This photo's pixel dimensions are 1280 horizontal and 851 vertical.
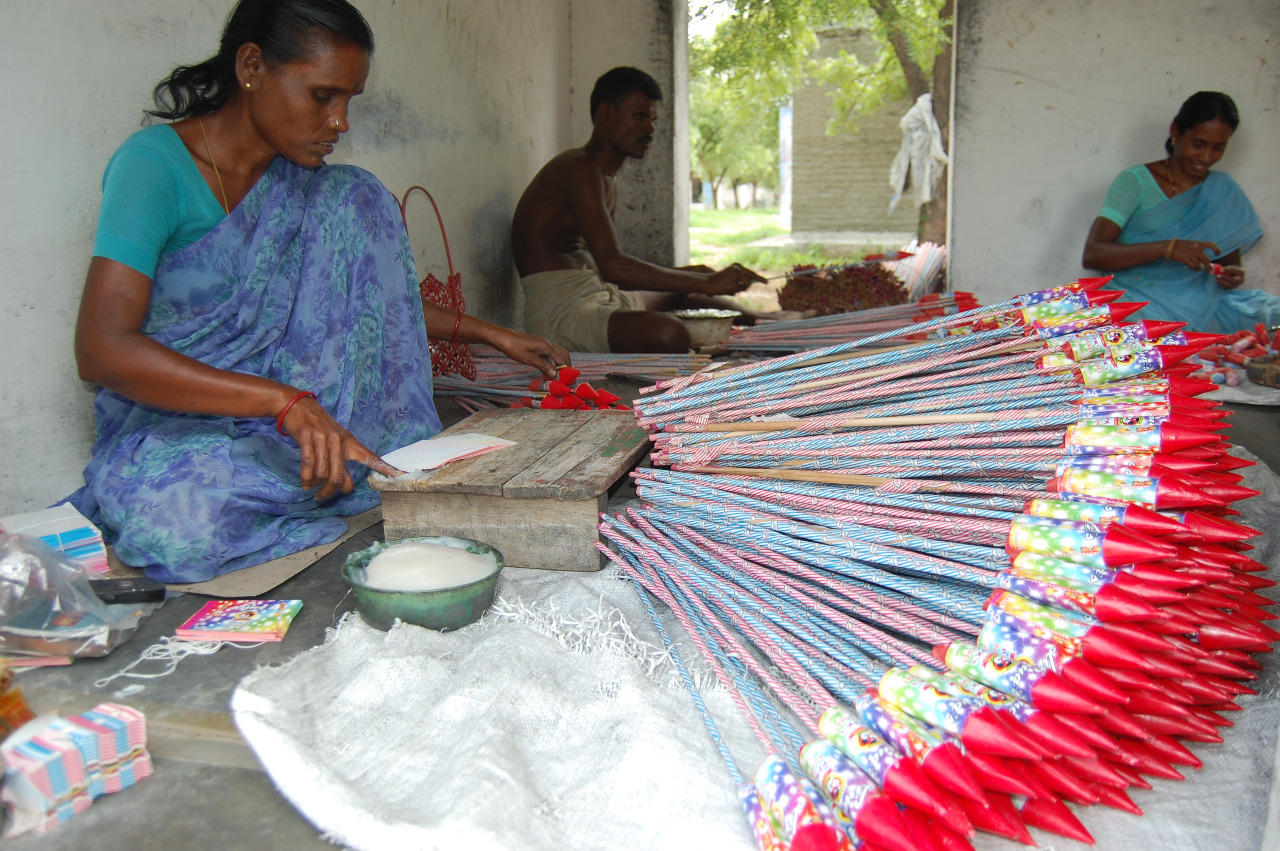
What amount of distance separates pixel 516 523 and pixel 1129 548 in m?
1.32

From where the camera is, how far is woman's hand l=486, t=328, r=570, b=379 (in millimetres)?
2891

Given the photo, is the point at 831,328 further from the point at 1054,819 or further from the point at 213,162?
the point at 1054,819

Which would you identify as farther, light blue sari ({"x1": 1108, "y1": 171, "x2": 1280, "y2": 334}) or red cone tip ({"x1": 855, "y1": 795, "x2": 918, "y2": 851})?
light blue sari ({"x1": 1108, "y1": 171, "x2": 1280, "y2": 334})

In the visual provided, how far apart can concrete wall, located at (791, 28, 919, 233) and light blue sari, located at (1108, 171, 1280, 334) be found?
9553 millimetres

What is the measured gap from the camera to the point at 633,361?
13.6 feet

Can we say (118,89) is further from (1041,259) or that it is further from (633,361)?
(1041,259)

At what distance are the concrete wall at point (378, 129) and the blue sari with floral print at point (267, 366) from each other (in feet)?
0.70

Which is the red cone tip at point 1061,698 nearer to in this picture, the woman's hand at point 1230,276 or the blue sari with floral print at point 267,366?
the blue sari with floral print at point 267,366

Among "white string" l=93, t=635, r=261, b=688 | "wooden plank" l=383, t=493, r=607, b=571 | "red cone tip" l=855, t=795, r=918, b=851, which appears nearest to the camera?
"red cone tip" l=855, t=795, r=918, b=851

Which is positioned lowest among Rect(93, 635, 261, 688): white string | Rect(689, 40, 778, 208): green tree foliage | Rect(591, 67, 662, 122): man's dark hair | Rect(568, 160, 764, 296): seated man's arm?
Rect(93, 635, 261, 688): white string

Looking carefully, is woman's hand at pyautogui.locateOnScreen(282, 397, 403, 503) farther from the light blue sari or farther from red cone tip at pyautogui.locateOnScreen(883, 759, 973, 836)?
the light blue sari

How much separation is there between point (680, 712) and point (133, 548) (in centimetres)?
137

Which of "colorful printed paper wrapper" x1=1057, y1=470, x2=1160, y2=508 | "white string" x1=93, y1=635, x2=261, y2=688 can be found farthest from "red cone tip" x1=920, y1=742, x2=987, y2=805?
"white string" x1=93, y1=635, x2=261, y2=688

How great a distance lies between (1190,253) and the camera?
4508mm
